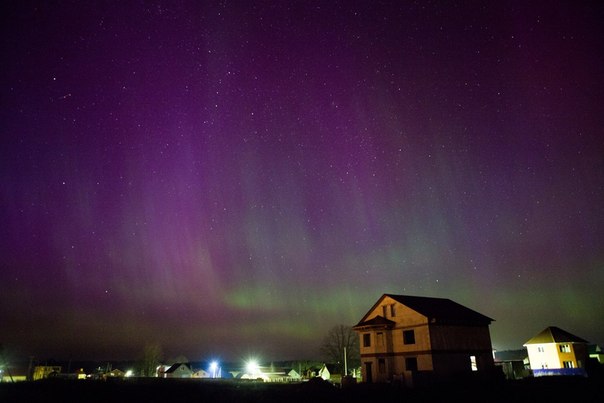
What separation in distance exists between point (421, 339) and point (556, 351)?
1550 inches

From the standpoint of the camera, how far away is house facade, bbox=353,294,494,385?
43.4 metres

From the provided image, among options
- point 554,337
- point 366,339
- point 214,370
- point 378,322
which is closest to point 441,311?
point 378,322

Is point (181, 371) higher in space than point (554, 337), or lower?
lower

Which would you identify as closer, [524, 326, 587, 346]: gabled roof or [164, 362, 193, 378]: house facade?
[524, 326, 587, 346]: gabled roof

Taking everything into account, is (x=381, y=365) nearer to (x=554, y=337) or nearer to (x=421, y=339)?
(x=421, y=339)

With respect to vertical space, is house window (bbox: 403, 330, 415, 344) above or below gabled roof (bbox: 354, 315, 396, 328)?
below

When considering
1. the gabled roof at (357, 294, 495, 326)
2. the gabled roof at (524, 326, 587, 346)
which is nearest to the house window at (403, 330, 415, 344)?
the gabled roof at (357, 294, 495, 326)

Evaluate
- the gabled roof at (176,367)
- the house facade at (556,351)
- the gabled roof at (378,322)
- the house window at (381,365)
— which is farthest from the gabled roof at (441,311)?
the gabled roof at (176,367)

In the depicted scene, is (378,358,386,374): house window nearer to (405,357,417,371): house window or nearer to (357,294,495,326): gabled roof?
(405,357,417,371): house window

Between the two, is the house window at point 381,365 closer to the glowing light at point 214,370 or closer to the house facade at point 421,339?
the house facade at point 421,339

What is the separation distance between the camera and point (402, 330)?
46688mm

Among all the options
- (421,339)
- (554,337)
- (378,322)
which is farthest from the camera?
(554,337)

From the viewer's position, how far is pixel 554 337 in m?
68.7

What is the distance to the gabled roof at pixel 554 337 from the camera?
222 feet
